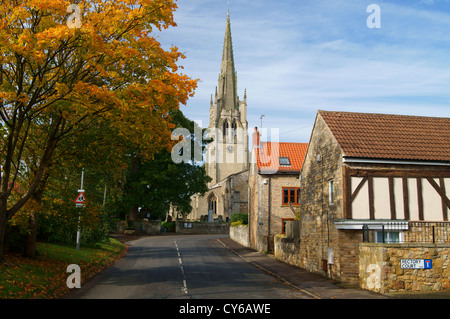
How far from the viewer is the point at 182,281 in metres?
17.4

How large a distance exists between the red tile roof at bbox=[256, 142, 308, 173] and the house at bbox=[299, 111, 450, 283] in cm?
1279

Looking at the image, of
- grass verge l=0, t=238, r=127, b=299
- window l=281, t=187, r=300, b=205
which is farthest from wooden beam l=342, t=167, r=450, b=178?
window l=281, t=187, r=300, b=205

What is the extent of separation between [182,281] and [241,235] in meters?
22.1

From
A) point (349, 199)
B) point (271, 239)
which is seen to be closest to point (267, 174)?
point (271, 239)

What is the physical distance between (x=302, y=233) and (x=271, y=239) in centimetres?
700

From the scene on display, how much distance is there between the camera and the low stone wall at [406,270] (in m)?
15.2

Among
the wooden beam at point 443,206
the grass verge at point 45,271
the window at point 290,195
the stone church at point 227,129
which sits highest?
the stone church at point 227,129

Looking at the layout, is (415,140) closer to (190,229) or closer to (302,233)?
(302,233)

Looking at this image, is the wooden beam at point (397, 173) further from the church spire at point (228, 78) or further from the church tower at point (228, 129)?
the church spire at point (228, 78)

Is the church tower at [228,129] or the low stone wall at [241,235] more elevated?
the church tower at [228,129]

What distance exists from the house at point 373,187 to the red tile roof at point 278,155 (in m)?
12.8

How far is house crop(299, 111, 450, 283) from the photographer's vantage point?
1778 centimetres

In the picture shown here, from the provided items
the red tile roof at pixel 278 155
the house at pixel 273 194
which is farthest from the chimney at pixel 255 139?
the house at pixel 273 194

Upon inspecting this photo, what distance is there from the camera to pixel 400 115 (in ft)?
73.0
